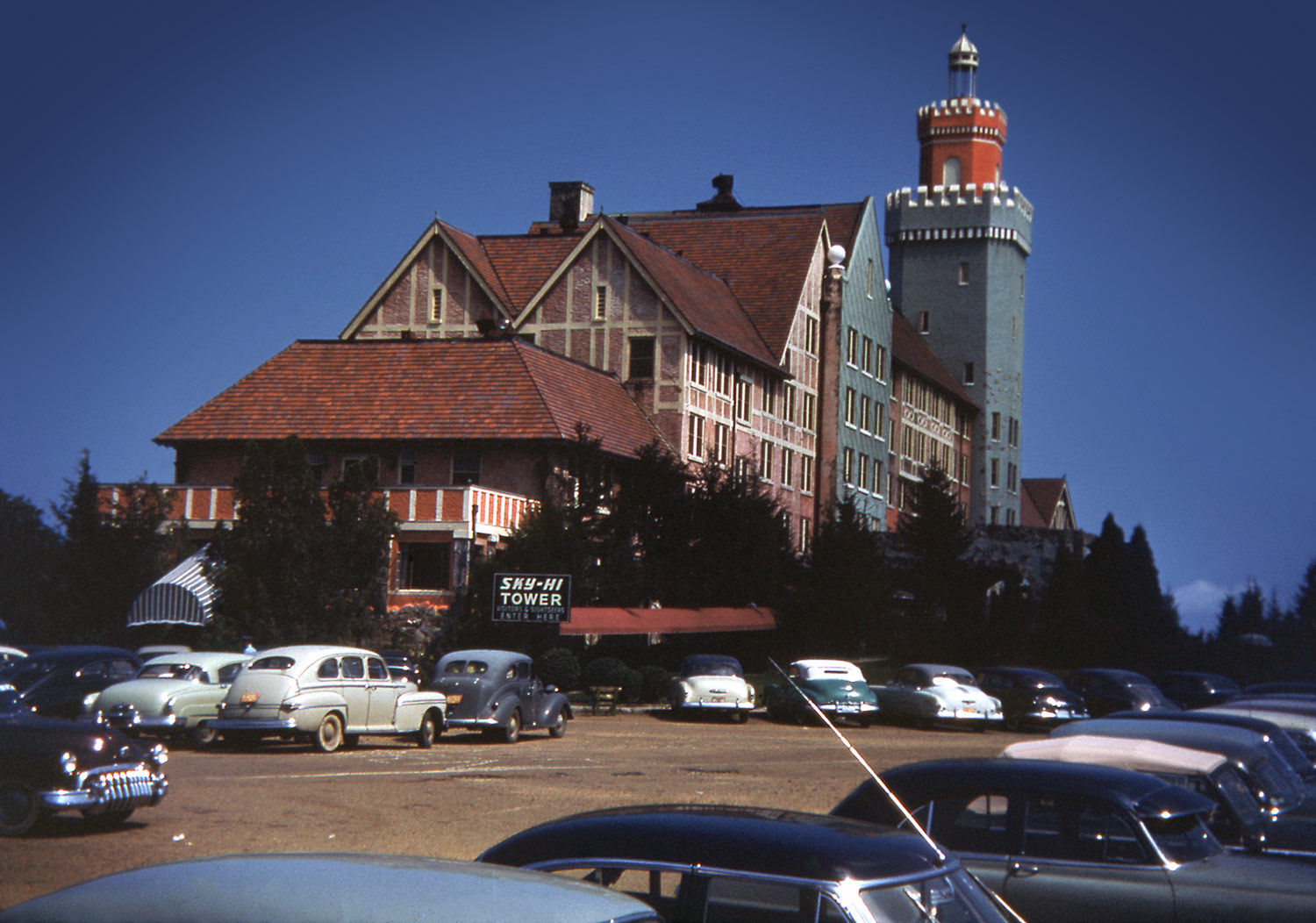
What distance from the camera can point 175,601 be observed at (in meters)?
41.9

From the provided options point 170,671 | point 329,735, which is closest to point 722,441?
point 329,735

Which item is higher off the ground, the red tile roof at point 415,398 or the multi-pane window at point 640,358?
the multi-pane window at point 640,358

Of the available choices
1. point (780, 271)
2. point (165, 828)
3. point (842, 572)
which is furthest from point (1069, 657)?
point (165, 828)

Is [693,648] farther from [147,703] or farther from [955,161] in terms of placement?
[955,161]

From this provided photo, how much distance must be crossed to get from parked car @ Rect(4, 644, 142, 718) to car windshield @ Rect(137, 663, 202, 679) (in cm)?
111

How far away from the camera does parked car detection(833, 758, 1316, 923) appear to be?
8891mm

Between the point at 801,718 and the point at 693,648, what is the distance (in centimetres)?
907

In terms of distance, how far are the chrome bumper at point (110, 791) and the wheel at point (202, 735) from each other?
386 inches

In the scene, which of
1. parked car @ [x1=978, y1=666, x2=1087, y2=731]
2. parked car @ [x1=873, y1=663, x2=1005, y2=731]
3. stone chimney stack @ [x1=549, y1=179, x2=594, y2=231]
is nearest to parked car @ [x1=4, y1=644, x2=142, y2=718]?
parked car @ [x1=873, y1=663, x2=1005, y2=731]

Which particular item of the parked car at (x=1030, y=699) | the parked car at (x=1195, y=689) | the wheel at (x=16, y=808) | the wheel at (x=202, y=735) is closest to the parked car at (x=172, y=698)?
the wheel at (x=202, y=735)

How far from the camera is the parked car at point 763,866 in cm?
576

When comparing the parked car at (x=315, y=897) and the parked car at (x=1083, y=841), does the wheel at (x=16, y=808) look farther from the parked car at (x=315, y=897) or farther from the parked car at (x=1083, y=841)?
the parked car at (x=315, y=897)

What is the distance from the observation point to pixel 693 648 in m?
45.8

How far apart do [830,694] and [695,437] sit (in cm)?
2187
